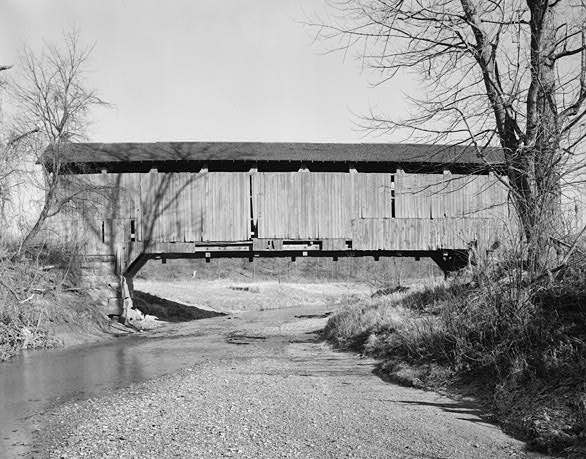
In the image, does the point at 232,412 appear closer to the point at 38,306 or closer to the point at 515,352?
the point at 515,352


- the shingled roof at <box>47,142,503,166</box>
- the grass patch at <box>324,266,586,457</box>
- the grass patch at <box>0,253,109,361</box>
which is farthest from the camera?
the shingled roof at <box>47,142,503,166</box>

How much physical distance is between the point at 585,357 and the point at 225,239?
16.5 metres

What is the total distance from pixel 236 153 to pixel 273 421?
1604 cm

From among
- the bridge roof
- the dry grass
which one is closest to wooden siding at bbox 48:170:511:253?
the bridge roof

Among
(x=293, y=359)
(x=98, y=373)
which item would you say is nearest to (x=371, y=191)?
(x=293, y=359)

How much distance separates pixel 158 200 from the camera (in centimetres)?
2186

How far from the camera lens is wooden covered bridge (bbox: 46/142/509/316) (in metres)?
21.8

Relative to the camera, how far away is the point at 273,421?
6.89 meters

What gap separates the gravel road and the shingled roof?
11.8 metres

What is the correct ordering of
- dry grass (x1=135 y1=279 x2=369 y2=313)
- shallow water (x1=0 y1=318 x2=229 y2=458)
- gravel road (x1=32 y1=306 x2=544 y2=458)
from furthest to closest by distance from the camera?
dry grass (x1=135 y1=279 x2=369 y2=313), shallow water (x1=0 y1=318 x2=229 y2=458), gravel road (x1=32 y1=306 x2=544 y2=458)

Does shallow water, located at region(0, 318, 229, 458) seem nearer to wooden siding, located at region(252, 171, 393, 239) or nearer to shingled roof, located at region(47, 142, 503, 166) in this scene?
wooden siding, located at region(252, 171, 393, 239)

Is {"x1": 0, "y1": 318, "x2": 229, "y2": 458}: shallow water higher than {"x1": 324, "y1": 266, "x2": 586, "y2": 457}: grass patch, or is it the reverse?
{"x1": 324, "y1": 266, "x2": 586, "y2": 457}: grass patch

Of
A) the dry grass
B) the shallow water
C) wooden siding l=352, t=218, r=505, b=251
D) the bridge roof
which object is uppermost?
the bridge roof

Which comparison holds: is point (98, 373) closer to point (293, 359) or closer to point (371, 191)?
point (293, 359)
